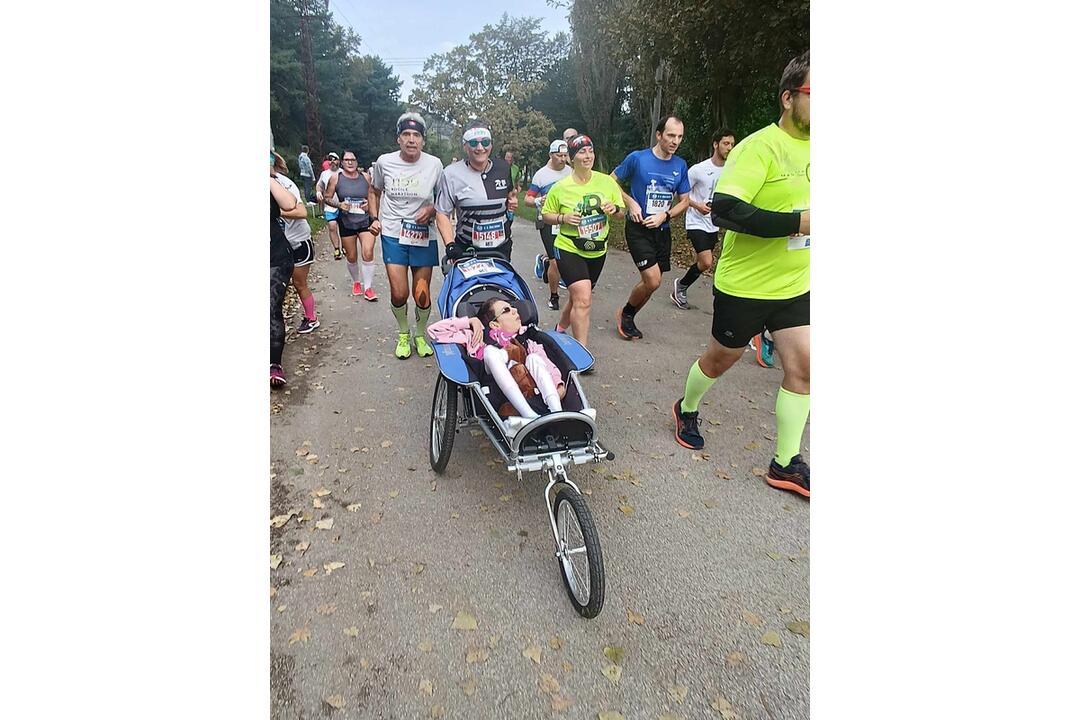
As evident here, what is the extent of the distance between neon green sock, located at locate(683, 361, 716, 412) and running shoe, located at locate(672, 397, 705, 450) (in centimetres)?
5

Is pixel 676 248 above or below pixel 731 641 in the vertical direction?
above

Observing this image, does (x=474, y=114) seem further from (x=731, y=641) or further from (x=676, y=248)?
(x=676, y=248)

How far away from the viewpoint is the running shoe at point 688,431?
11.5ft

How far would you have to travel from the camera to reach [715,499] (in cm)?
298

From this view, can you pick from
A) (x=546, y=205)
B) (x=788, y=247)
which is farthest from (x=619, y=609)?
(x=546, y=205)

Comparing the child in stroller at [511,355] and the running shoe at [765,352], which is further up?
the child in stroller at [511,355]

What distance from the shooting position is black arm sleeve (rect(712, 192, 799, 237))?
251 centimetres

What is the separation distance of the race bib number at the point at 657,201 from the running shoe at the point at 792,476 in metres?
2.76

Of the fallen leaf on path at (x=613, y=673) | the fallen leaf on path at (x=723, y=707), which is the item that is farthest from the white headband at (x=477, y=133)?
the fallen leaf on path at (x=723, y=707)

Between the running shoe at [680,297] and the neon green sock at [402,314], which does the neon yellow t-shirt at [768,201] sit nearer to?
the neon green sock at [402,314]

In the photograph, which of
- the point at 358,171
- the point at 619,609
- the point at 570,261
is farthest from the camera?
the point at 358,171

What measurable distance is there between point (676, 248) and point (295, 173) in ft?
24.1

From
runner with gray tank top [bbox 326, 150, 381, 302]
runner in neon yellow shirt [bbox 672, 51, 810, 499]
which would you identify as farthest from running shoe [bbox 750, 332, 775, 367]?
runner with gray tank top [bbox 326, 150, 381, 302]

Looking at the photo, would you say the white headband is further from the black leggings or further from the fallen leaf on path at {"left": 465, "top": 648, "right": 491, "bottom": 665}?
the fallen leaf on path at {"left": 465, "top": 648, "right": 491, "bottom": 665}
